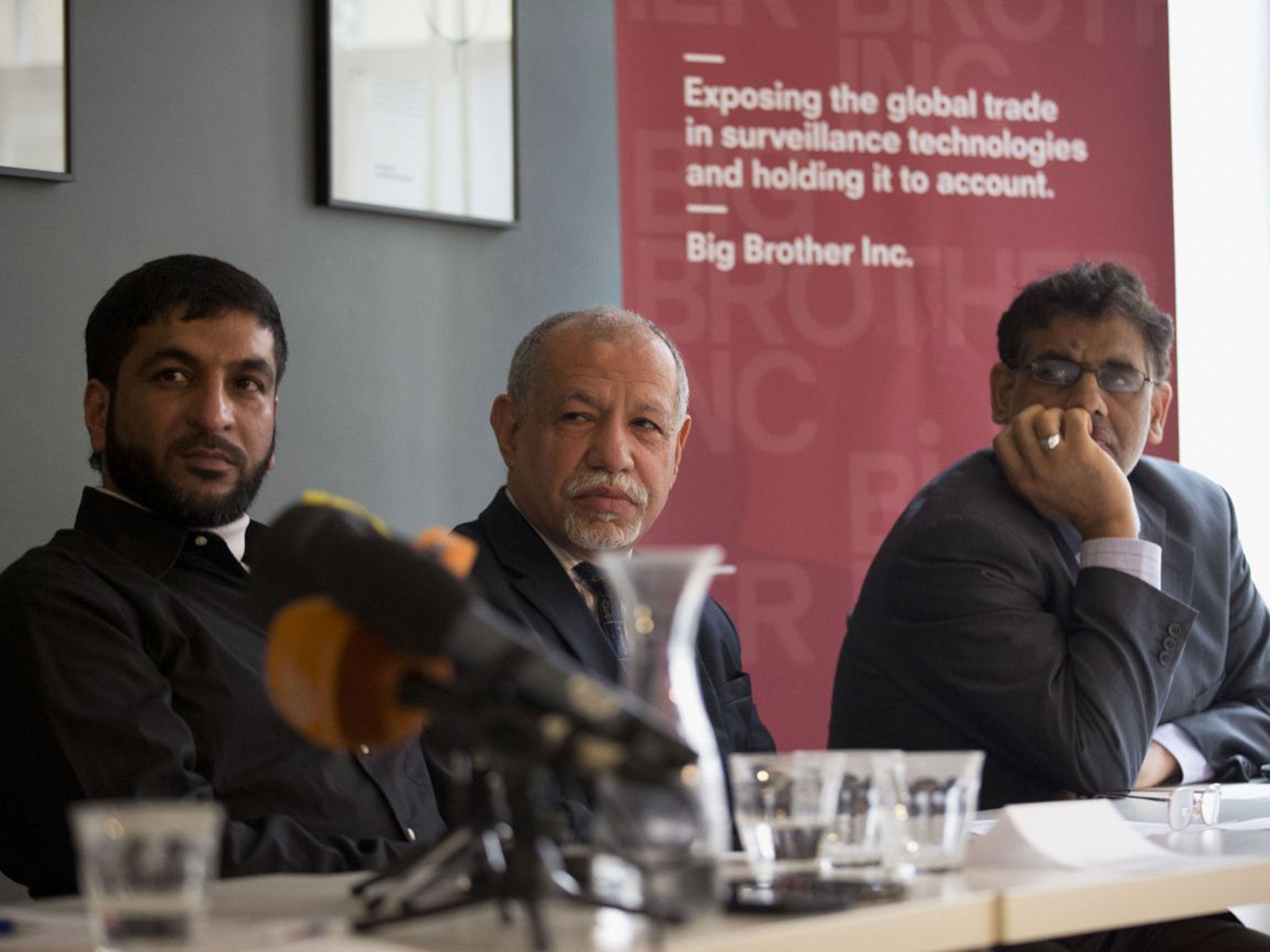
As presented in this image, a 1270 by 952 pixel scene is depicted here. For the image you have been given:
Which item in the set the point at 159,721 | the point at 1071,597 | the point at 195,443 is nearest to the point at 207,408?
the point at 195,443

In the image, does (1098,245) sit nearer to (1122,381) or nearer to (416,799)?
(1122,381)

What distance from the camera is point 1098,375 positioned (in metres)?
3.05

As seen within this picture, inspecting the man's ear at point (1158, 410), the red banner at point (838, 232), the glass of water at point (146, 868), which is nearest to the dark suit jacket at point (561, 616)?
the red banner at point (838, 232)

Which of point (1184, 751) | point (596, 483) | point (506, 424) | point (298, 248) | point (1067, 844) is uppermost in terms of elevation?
point (298, 248)

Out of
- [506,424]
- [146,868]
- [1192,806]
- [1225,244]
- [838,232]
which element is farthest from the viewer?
[1225,244]

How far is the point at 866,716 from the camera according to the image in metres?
2.88

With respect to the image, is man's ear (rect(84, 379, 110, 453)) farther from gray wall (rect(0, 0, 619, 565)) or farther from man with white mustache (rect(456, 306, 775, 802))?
man with white mustache (rect(456, 306, 775, 802))

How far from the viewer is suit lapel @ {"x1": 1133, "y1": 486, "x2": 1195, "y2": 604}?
10.1 ft

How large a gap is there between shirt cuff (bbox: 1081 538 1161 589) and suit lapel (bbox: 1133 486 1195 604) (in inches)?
12.4

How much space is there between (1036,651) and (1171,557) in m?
0.59

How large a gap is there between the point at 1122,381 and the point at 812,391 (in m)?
0.78

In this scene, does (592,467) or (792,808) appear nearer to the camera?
(792,808)

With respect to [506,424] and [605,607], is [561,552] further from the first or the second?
[506,424]

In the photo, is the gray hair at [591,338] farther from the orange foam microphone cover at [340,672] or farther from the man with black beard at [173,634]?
the orange foam microphone cover at [340,672]
